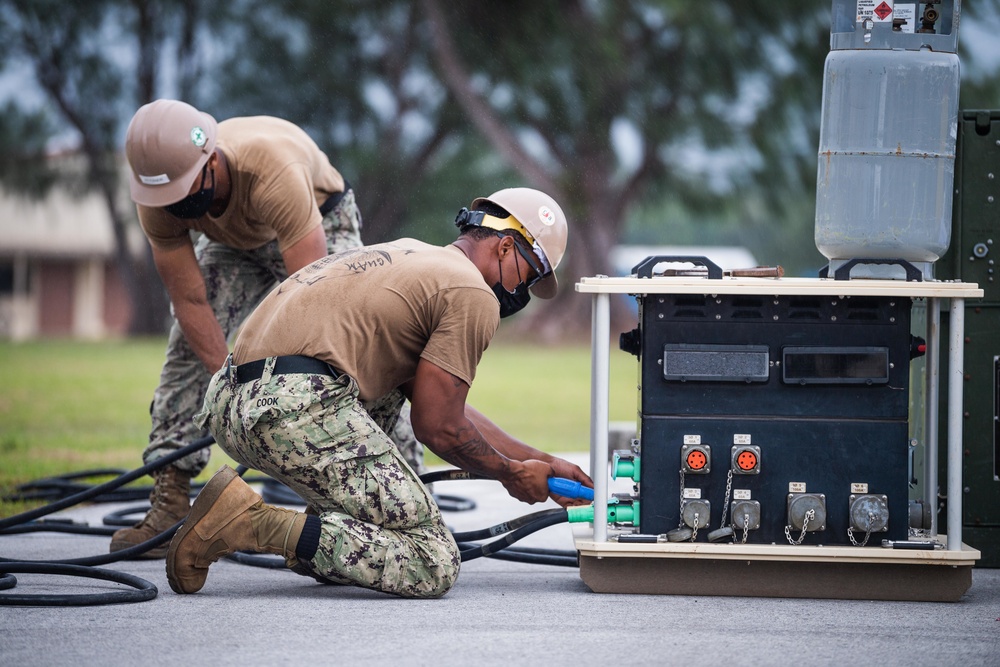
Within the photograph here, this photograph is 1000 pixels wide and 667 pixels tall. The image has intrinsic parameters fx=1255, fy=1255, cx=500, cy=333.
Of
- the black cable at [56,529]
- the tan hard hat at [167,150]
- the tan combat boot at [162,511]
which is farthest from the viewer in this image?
the black cable at [56,529]

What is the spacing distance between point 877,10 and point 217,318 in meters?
2.87

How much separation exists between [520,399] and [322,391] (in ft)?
38.9

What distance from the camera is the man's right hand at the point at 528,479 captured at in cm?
414

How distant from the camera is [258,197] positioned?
4836 millimetres

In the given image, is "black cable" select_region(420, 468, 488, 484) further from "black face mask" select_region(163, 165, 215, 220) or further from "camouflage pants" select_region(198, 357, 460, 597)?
"black face mask" select_region(163, 165, 215, 220)

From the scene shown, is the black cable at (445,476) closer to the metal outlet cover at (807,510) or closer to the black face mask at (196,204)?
the metal outlet cover at (807,510)

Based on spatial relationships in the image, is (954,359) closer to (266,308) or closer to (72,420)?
(266,308)

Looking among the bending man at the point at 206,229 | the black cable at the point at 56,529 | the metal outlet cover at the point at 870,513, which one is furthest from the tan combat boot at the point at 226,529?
the metal outlet cover at the point at 870,513

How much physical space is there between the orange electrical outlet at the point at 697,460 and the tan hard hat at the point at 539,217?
2.63ft

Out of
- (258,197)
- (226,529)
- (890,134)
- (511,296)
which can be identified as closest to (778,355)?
(511,296)

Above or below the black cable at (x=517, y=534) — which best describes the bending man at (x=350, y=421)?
above

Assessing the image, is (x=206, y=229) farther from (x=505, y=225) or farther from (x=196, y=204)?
(x=505, y=225)

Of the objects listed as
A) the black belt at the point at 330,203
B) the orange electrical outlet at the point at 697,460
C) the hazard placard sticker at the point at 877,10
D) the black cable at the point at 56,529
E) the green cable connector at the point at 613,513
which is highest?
the hazard placard sticker at the point at 877,10

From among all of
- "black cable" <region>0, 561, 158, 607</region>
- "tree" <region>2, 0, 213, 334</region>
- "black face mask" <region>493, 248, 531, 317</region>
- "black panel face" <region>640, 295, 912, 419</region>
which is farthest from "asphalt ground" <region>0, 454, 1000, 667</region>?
"tree" <region>2, 0, 213, 334</region>
